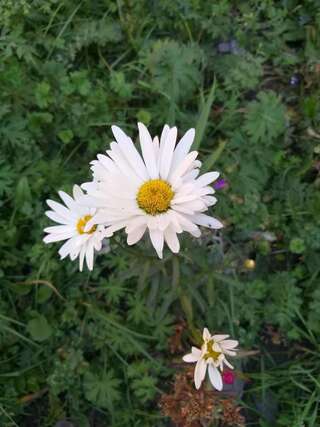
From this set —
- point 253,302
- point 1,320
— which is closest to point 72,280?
point 1,320

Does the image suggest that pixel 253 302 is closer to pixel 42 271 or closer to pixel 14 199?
pixel 42 271

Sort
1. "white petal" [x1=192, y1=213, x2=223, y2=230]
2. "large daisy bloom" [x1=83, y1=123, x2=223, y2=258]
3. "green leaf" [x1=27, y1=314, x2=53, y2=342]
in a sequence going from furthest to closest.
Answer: "green leaf" [x1=27, y1=314, x2=53, y2=342]
"white petal" [x1=192, y1=213, x2=223, y2=230]
"large daisy bloom" [x1=83, y1=123, x2=223, y2=258]

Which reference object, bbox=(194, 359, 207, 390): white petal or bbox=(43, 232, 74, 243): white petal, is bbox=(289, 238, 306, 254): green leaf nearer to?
bbox=(194, 359, 207, 390): white petal

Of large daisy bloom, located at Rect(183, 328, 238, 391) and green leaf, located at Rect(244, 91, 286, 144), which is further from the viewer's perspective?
green leaf, located at Rect(244, 91, 286, 144)

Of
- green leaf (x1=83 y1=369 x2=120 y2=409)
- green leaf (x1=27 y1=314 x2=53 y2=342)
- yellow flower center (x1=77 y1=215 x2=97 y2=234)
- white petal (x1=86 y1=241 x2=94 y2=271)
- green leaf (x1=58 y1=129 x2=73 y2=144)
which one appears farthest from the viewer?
green leaf (x1=58 y1=129 x2=73 y2=144)

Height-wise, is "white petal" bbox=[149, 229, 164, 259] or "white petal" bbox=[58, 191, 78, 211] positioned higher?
"white petal" bbox=[58, 191, 78, 211]

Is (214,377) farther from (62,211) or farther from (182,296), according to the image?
(62,211)

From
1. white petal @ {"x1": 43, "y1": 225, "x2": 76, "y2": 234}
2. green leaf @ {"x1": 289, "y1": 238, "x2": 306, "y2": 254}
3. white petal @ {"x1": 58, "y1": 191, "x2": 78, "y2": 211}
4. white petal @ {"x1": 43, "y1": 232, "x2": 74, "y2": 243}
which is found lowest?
white petal @ {"x1": 43, "y1": 232, "x2": 74, "y2": 243}

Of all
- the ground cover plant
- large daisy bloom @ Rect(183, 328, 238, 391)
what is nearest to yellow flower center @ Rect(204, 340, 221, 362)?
large daisy bloom @ Rect(183, 328, 238, 391)
